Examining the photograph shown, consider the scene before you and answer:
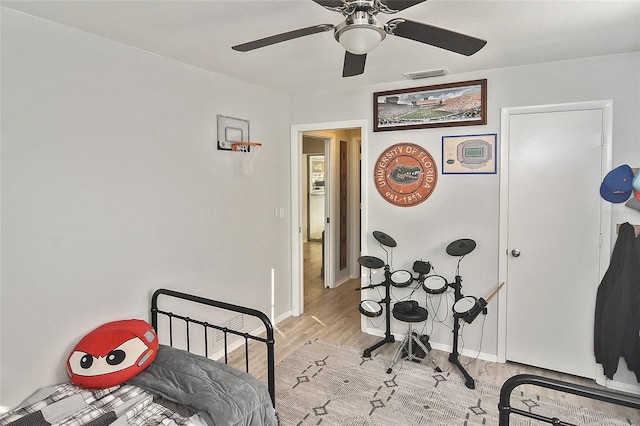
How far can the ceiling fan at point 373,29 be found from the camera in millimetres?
1588

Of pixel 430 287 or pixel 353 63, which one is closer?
pixel 353 63

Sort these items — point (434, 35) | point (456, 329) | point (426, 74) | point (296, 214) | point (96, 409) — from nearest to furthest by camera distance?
1. point (434, 35)
2. point (96, 409)
3. point (456, 329)
4. point (426, 74)
5. point (296, 214)

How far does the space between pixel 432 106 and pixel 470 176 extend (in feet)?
2.29

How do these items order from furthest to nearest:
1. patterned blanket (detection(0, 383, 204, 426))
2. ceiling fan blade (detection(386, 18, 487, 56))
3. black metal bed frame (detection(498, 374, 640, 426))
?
patterned blanket (detection(0, 383, 204, 426)), ceiling fan blade (detection(386, 18, 487, 56)), black metal bed frame (detection(498, 374, 640, 426))

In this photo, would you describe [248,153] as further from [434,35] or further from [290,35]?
[434,35]

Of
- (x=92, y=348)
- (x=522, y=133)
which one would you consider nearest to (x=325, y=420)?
(x=92, y=348)

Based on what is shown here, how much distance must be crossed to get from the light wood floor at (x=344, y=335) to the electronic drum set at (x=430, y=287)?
0.51ft

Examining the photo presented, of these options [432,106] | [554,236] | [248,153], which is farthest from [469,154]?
[248,153]

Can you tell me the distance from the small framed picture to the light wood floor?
1.62m

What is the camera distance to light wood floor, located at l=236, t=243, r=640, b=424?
306 cm

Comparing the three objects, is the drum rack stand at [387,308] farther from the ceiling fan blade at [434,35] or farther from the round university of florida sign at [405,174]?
the ceiling fan blade at [434,35]

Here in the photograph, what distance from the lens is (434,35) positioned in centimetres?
171

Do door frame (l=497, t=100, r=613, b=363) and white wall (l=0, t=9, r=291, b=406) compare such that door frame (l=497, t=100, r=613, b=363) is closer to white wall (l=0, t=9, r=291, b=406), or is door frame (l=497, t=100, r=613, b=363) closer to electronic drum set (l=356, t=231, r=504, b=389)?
electronic drum set (l=356, t=231, r=504, b=389)

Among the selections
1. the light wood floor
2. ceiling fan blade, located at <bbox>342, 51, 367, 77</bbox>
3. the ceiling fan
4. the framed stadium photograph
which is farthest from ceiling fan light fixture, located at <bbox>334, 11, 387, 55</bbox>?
the light wood floor
